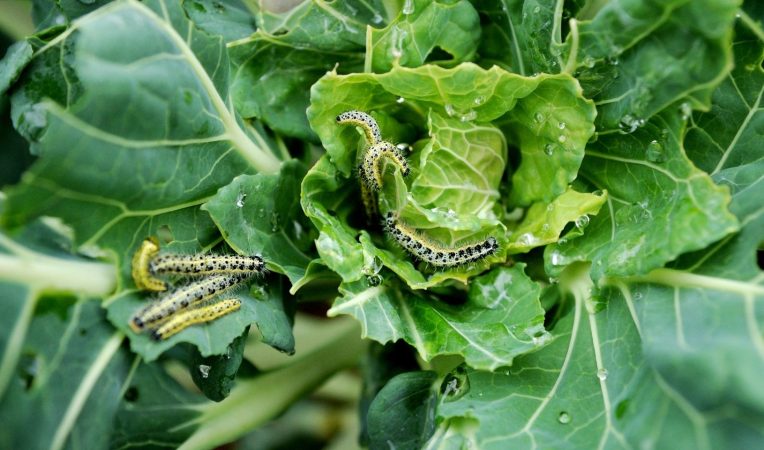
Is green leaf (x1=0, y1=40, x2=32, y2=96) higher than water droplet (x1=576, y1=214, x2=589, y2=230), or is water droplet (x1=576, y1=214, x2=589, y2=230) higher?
green leaf (x1=0, y1=40, x2=32, y2=96)

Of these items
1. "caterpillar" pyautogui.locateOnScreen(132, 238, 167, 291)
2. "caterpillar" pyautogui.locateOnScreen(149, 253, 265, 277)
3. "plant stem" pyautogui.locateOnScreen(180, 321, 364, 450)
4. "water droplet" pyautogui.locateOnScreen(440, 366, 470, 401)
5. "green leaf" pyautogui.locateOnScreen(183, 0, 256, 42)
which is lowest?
"plant stem" pyautogui.locateOnScreen(180, 321, 364, 450)

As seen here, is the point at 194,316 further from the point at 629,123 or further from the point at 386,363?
the point at 629,123

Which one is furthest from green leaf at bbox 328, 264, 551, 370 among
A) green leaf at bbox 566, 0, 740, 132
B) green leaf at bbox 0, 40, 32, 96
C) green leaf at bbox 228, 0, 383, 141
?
green leaf at bbox 0, 40, 32, 96

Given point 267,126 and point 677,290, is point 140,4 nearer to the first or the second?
point 267,126

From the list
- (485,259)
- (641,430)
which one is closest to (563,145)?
(485,259)

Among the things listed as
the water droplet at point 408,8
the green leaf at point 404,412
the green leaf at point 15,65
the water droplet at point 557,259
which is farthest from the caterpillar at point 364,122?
the green leaf at point 15,65

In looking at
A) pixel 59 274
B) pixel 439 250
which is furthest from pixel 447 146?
pixel 59 274

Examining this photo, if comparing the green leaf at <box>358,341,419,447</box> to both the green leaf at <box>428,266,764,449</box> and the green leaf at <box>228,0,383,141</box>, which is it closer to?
the green leaf at <box>428,266,764,449</box>

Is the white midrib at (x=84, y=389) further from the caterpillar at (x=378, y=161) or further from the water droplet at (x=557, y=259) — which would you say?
the water droplet at (x=557, y=259)
